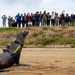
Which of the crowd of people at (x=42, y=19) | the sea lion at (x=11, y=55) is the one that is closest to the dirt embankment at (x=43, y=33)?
the crowd of people at (x=42, y=19)

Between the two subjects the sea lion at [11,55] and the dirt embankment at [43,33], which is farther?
the dirt embankment at [43,33]

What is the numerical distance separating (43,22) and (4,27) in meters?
5.58

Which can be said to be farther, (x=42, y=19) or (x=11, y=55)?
(x=42, y=19)

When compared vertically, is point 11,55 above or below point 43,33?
below

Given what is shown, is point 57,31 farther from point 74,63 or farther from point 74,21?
point 74,63

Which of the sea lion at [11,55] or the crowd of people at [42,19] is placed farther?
the crowd of people at [42,19]

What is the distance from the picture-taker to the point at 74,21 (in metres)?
35.9

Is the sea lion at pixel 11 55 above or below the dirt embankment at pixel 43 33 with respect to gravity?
below

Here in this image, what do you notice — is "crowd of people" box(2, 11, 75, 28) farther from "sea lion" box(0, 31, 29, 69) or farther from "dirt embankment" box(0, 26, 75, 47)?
"sea lion" box(0, 31, 29, 69)

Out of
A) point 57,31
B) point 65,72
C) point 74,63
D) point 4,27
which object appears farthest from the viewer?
point 4,27

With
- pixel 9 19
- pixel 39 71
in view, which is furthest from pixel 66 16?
pixel 39 71

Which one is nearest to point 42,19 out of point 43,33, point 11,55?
point 43,33

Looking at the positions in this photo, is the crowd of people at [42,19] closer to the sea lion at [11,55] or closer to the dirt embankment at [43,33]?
the dirt embankment at [43,33]

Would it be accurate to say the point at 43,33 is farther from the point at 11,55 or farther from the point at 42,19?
the point at 11,55
